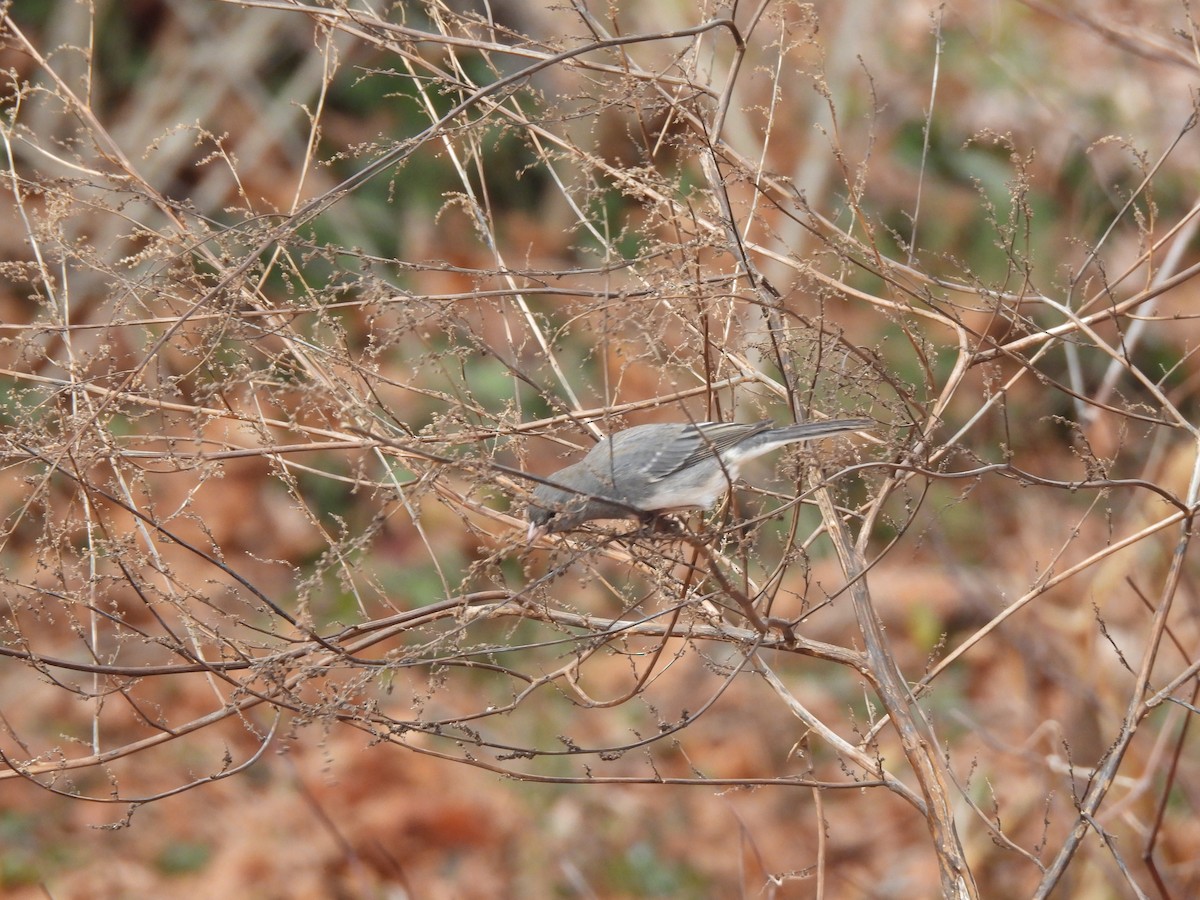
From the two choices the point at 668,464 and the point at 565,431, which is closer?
the point at 565,431

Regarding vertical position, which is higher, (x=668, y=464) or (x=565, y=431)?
(x=668, y=464)

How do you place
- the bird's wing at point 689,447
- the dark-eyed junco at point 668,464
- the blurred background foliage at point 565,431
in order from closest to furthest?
the blurred background foliage at point 565,431 → the dark-eyed junco at point 668,464 → the bird's wing at point 689,447

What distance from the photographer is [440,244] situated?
906cm

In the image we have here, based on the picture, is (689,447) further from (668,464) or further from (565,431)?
(565,431)

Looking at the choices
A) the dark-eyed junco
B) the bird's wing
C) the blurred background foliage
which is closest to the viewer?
the blurred background foliage

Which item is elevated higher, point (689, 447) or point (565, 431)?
point (689, 447)

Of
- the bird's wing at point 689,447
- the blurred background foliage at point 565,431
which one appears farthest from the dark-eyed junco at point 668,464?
the blurred background foliage at point 565,431

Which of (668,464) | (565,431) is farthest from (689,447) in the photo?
(565,431)

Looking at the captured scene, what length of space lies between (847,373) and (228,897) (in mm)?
5196

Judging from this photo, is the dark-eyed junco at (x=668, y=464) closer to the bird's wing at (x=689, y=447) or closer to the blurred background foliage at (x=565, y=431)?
the bird's wing at (x=689, y=447)

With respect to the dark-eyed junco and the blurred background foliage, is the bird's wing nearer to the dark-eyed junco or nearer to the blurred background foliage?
the dark-eyed junco

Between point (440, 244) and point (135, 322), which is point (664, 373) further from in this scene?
point (440, 244)

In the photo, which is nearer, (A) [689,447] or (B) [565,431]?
(B) [565,431]

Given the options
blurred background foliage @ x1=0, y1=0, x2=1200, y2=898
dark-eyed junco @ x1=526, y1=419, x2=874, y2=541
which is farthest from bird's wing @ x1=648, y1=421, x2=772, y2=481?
blurred background foliage @ x1=0, y1=0, x2=1200, y2=898
